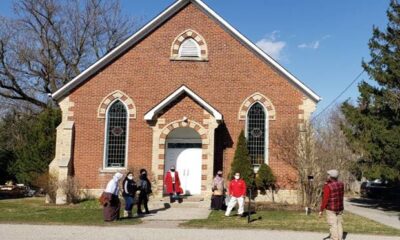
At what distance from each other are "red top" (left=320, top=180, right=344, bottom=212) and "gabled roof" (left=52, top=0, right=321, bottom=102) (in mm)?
11345

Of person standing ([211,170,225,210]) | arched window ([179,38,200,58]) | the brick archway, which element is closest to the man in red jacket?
person standing ([211,170,225,210])

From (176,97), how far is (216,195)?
203 inches

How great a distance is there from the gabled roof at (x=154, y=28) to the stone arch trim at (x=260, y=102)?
1519mm

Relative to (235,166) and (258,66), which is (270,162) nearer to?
(235,166)

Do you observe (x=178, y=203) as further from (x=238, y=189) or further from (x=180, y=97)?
(x=180, y=97)

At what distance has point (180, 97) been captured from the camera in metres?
21.0

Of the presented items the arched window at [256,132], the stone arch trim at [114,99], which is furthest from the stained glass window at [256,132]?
the stone arch trim at [114,99]

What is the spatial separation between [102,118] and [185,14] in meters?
6.41

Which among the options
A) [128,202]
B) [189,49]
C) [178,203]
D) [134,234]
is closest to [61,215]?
[128,202]

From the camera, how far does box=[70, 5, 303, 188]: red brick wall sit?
21.6 meters

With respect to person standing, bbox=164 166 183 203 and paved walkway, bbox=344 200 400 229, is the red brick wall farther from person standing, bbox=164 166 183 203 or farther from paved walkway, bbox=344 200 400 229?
paved walkway, bbox=344 200 400 229

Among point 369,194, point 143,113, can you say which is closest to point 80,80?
point 143,113

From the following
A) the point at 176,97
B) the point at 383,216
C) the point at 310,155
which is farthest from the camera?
the point at 176,97

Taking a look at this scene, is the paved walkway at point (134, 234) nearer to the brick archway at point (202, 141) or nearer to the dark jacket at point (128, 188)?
the dark jacket at point (128, 188)
